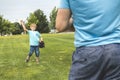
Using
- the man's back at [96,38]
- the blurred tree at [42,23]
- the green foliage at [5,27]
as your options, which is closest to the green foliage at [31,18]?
the blurred tree at [42,23]

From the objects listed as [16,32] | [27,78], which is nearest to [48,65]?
[27,78]

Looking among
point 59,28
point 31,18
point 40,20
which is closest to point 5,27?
point 31,18

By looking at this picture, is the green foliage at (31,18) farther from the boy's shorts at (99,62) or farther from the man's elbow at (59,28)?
the boy's shorts at (99,62)

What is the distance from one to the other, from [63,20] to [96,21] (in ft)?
1.02

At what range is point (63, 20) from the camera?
3936 mm

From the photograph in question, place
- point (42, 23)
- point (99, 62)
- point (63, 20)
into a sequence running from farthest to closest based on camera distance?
point (42, 23)
point (63, 20)
point (99, 62)

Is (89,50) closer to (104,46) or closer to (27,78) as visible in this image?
(104,46)

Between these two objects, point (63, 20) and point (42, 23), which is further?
point (42, 23)

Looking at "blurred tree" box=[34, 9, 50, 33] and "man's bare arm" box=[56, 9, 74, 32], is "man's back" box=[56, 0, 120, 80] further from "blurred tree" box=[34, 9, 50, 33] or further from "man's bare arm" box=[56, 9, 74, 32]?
"blurred tree" box=[34, 9, 50, 33]

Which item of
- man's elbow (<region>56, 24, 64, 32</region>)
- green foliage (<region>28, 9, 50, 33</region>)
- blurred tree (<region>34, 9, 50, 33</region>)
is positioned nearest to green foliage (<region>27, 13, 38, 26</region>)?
green foliage (<region>28, 9, 50, 33</region>)

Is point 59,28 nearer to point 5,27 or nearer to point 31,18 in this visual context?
point 31,18

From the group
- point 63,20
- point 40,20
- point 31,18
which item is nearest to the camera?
point 63,20

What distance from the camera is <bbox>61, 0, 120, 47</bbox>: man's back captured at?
3764 millimetres

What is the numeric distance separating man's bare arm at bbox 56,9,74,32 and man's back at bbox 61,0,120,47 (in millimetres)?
70
